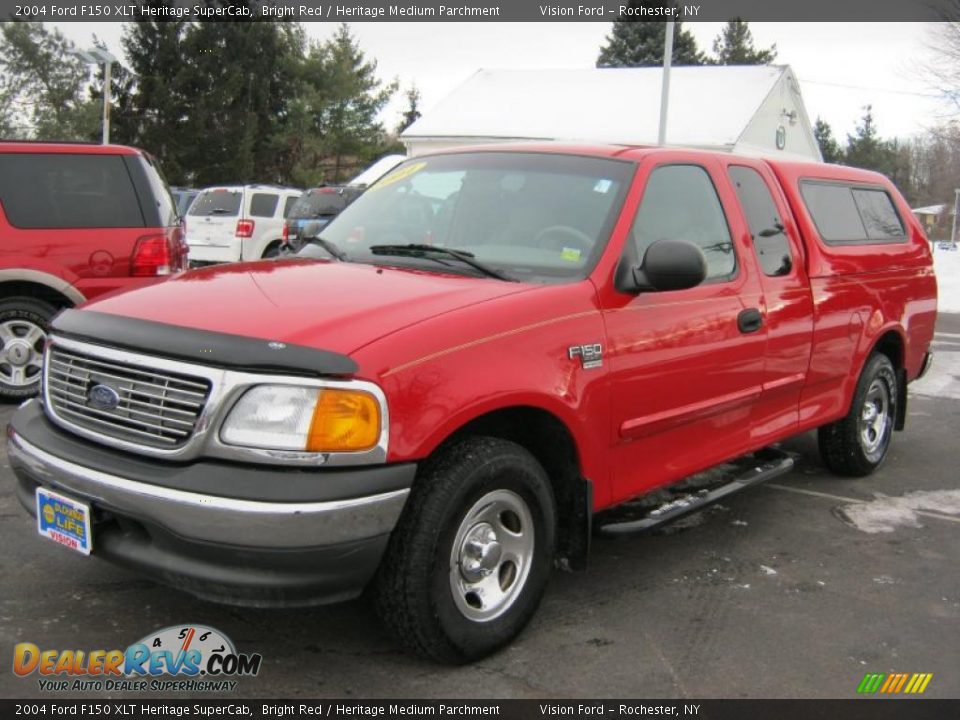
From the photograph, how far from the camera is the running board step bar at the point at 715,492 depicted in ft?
12.5

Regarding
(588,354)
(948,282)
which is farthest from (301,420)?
(948,282)

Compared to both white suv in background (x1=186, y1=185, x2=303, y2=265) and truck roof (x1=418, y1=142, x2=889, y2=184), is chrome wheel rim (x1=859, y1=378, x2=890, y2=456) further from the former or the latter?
white suv in background (x1=186, y1=185, x2=303, y2=265)

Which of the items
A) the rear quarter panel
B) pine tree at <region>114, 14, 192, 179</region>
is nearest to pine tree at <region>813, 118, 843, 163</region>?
pine tree at <region>114, 14, 192, 179</region>

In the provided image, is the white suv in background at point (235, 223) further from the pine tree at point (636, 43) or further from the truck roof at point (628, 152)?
the pine tree at point (636, 43)

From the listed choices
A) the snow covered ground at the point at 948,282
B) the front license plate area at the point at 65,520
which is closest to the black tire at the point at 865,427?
the front license plate area at the point at 65,520

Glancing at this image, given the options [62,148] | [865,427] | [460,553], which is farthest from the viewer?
[62,148]

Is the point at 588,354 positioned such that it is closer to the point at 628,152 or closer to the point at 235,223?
the point at 628,152

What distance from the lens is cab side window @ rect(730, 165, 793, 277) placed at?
464 centimetres

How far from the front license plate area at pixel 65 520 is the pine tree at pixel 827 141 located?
2784 inches

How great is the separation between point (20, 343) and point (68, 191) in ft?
3.83

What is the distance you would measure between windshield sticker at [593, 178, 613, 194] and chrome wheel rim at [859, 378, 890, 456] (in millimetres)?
2714

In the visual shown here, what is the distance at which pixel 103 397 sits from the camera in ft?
10.0

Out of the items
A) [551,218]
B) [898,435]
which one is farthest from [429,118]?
[551,218]

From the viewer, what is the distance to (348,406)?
2789mm
